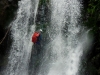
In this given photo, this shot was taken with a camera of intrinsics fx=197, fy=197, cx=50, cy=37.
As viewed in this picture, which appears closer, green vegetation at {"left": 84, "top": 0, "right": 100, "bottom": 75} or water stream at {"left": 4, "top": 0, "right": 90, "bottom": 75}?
green vegetation at {"left": 84, "top": 0, "right": 100, "bottom": 75}

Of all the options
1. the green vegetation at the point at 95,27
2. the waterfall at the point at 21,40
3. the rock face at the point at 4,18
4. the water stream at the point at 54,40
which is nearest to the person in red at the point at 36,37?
the water stream at the point at 54,40

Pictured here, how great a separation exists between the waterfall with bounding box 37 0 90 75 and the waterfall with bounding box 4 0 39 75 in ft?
3.45

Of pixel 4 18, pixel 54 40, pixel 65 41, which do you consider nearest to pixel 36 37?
pixel 54 40

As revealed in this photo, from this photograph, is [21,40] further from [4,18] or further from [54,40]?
[54,40]

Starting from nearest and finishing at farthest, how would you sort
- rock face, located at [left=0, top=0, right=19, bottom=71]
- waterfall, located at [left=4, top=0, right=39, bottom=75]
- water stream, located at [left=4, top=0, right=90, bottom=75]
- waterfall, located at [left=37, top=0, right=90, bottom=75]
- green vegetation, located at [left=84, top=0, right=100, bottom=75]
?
green vegetation, located at [left=84, top=0, right=100, bottom=75], waterfall, located at [left=37, top=0, right=90, bottom=75], water stream, located at [left=4, top=0, right=90, bottom=75], waterfall, located at [left=4, top=0, right=39, bottom=75], rock face, located at [left=0, top=0, right=19, bottom=71]

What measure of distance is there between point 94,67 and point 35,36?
11.1 ft

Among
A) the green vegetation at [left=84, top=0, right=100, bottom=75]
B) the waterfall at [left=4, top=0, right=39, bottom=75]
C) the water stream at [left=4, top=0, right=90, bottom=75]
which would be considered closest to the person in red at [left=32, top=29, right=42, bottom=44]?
the water stream at [left=4, top=0, right=90, bottom=75]

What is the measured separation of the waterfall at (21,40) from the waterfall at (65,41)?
1052 mm

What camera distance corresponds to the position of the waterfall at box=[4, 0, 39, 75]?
1138 centimetres

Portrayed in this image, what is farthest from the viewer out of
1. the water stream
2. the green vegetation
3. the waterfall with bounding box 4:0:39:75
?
the waterfall with bounding box 4:0:39:75

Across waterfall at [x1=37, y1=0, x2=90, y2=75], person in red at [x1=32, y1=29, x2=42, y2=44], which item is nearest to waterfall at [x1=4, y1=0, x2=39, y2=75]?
person in red at [x1=32, y1=29, x2=42, y2=44]

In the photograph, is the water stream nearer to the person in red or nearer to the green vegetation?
the green vegetation

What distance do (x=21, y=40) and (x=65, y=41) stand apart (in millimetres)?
2632

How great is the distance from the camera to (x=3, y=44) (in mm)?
11719
